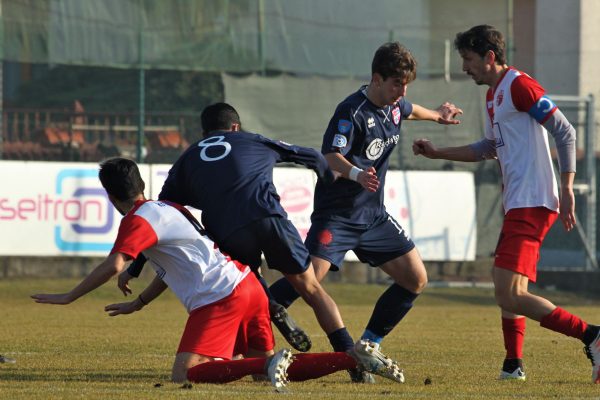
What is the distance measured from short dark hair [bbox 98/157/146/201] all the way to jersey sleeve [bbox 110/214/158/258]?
0.22m

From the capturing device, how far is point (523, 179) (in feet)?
25.5

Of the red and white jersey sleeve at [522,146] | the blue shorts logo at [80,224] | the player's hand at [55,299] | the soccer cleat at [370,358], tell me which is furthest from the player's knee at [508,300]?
the blue shorts logo at [80,224]

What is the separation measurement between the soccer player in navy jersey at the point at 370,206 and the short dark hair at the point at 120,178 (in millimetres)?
1494

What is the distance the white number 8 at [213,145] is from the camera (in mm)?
7535

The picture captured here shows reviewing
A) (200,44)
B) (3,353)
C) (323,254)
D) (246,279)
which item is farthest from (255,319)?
(200,44)

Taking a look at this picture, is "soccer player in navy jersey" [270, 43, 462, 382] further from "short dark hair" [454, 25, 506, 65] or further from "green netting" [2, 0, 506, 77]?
"green netting" [2, 0, 506, 77]

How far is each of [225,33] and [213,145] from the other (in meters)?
12.7

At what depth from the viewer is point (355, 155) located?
839cm

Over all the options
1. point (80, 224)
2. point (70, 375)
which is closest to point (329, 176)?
point (70, 375)

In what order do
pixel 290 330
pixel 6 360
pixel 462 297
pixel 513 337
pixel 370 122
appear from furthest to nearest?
pixel 462 297
pixel 6 360
pixel 370 122
pixel 513 337
pixel 290 330

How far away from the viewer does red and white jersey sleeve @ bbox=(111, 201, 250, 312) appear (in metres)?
6.99

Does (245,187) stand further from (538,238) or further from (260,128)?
(260,128)

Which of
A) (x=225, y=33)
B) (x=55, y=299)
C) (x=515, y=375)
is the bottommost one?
(x=515, y=375)

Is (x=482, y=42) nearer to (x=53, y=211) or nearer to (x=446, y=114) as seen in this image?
(x=446, y=114)
